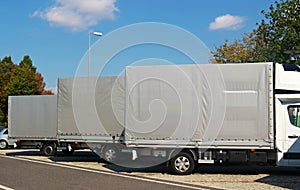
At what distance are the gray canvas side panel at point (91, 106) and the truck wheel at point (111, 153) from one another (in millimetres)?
574

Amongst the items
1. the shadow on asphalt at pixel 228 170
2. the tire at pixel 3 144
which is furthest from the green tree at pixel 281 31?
the tire at pixel 3 144

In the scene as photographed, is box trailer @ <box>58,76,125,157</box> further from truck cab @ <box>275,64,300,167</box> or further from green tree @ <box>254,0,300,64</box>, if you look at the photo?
green tree @ <box>254,0,300,64</box>

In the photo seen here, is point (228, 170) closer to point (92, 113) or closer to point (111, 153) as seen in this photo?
point (111, 153)

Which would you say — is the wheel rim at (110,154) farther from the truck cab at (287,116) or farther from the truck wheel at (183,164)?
the truck cab at (287,116)

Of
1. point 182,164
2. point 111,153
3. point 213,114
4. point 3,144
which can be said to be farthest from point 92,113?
point 3,144

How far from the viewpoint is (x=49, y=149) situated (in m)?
21.1

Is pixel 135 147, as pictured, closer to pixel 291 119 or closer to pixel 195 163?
pixel 195 163

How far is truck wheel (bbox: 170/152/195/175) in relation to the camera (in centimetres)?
1366

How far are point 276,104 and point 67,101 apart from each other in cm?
888

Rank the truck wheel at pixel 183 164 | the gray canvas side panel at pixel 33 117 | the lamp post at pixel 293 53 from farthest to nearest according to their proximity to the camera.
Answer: the lamp post at pixel 293 53 → the gray canvas side panel at pixel 33 117 → the truck wheel at pixel 183 164

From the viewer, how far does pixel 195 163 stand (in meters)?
13.7

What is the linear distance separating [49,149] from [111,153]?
5.29 metres

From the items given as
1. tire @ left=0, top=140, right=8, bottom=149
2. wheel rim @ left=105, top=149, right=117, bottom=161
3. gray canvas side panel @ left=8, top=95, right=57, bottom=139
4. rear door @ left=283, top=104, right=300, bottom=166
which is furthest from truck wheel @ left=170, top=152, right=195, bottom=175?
tire @ left=0, top=140, right=8, bottom=149

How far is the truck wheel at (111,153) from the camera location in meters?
16.9
